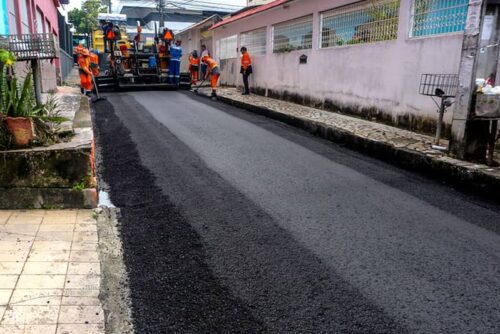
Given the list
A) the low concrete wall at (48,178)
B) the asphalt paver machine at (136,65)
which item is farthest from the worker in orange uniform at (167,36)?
the low concrete wall at (48,178)

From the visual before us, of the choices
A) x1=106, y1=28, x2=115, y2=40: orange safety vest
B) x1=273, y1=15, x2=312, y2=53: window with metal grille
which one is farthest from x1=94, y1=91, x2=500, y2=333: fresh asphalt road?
x1=106, y1=28, x2=115, y2=40: orange safety vest

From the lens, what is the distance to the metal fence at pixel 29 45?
4898 mm

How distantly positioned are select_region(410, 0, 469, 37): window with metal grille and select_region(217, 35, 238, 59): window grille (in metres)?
11.7

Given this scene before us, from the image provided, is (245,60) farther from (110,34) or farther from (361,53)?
(361,53)

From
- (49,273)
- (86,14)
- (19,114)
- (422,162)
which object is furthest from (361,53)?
(86,14)

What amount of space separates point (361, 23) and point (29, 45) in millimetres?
7765

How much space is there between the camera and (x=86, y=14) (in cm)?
5112

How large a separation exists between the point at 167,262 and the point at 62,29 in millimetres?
26623

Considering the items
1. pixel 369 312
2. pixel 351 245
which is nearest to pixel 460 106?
pixel 351 245

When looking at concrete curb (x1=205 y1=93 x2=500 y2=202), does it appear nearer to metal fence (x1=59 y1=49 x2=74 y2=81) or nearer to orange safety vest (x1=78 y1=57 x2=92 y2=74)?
orange safety vest (x1=78 y1=57 x2=92 y2=74)

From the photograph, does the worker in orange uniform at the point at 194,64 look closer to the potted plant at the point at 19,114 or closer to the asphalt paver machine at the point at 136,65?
the asphalt paver machine at the point at 136,65

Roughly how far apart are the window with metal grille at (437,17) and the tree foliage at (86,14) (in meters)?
47.7

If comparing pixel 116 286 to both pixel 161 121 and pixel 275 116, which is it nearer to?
pixel 161 121

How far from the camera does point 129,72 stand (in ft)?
60.3
